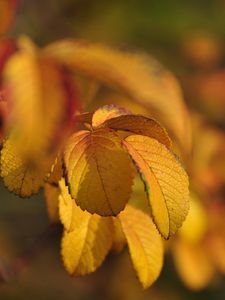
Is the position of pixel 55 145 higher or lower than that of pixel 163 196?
higher

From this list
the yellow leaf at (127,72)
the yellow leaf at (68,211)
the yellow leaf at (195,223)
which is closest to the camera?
the yellow leaf at (127,72)

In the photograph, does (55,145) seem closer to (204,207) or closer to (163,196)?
(163,196)

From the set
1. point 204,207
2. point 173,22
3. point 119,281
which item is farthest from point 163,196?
point 173,22

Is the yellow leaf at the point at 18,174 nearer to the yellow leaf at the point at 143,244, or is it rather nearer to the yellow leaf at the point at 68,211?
the yellow leaf at the point at 68,211

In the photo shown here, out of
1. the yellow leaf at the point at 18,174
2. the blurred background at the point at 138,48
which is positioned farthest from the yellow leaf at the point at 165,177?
the blurred background at the point at 138,48

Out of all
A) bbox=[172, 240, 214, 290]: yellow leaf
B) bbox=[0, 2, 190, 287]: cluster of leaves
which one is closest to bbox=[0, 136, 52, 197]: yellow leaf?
bbox=[0, 2, 190, 287]: cluster of leaves
